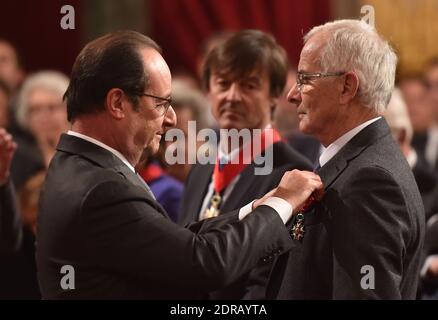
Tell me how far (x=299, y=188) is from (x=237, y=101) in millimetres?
1111

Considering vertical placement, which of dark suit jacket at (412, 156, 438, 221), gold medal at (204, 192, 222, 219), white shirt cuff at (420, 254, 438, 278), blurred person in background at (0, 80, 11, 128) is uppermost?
blurred person in background at (0, 80, 11, 128)

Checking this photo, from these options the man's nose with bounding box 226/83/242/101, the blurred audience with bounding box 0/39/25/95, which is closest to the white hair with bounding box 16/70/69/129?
the blurred audience with bounding box 0/39/25/95

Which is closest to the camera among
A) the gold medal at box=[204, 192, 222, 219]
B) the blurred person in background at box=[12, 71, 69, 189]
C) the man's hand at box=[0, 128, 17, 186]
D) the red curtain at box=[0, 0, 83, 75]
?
the man's hand at box=[0, 128, 17, 186]

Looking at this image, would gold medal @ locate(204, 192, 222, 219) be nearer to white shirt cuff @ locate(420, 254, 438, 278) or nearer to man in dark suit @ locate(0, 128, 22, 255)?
man in dark suit @ locate(0, 128, 22, 255)

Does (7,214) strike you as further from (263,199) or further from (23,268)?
(263,199)

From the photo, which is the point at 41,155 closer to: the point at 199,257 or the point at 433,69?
the point at 199,257

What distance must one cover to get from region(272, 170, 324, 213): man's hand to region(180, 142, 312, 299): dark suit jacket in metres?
0.48

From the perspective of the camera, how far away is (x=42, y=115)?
5.27m

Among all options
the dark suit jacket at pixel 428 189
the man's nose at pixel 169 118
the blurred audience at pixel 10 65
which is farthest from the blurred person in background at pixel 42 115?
the man's nose at pixel 169 118

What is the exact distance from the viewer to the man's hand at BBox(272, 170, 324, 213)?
2584mm

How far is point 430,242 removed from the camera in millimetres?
4074

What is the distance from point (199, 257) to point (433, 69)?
547 cm

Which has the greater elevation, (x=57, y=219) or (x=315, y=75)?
(x=315, y=75)

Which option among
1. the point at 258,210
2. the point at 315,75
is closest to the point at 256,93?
the point at 315,75
